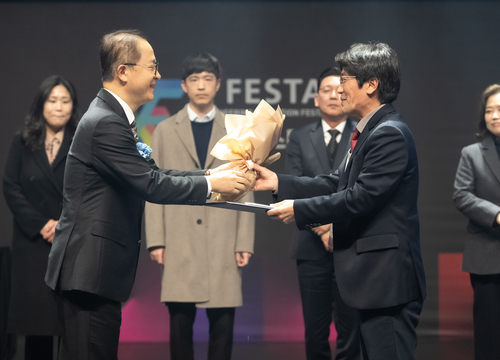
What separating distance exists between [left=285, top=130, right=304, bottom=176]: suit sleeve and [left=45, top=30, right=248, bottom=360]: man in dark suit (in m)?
1.28

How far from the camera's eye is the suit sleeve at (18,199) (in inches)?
125

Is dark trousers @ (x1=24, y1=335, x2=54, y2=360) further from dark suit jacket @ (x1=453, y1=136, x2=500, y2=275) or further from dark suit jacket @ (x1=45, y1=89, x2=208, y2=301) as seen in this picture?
dark suit jacket @ (x1=453, y1=136, x2=500, y2=275)

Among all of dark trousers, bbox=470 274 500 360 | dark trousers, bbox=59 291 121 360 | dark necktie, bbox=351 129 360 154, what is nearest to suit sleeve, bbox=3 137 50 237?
dark trousers, bbox=59 291 121 360

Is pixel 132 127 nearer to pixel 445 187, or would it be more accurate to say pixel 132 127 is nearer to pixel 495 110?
pixel 495 110

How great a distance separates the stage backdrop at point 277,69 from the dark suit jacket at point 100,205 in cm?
238

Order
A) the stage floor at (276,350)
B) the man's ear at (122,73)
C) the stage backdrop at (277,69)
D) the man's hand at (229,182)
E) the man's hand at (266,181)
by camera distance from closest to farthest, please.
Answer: the man's ear at (122,73)
the man's hand at (229,182)
the man's hand at (266,181)
the stage floor at (276,350)
the stage backdrop at (277,69)

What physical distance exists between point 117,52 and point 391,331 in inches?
61.1

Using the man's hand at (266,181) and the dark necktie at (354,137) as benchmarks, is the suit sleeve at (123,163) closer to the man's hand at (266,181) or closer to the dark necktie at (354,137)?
the man's hand at (266,181)

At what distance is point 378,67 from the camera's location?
86.0 inches

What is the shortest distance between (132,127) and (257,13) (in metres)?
2.57

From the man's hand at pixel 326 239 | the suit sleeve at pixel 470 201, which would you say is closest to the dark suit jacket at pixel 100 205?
the man's hand at pixel 326 239

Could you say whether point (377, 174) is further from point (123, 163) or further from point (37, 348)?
point (37, 348)

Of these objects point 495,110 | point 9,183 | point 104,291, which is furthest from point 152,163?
point 495,110

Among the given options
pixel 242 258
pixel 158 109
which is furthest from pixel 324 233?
pixel 158 109
